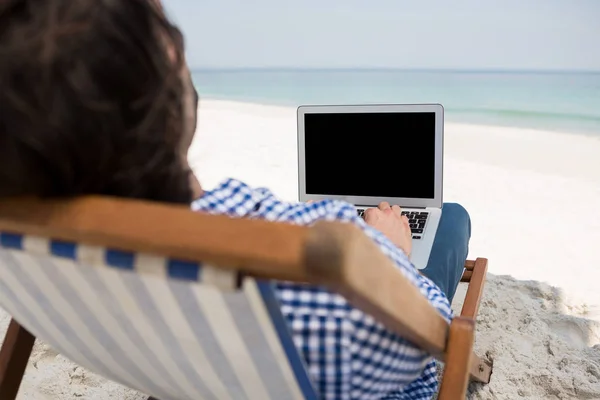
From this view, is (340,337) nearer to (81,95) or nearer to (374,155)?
(81,95)

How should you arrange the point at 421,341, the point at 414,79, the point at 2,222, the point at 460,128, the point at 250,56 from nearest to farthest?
1. the point at 2,222
2. the point at 421,341
3. the point at 460,128
4. the point at 414,79
5. the point at 250,56

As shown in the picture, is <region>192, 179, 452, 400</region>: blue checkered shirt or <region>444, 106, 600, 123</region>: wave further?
<region>444, 106, 600, 123</region>: wave

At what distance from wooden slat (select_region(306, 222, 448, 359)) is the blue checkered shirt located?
0.08 meters

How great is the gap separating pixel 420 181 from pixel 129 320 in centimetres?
125

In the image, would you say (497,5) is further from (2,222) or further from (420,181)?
(2,222)

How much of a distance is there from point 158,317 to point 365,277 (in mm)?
338

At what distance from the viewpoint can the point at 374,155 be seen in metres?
1.84

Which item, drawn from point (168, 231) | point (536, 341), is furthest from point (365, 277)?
point (536, 341)

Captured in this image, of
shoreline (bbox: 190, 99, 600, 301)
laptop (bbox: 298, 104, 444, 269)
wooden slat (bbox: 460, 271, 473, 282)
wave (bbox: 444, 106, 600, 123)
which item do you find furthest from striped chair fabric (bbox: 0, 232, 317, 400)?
wave (bbox: 444, 106, 600, 123)

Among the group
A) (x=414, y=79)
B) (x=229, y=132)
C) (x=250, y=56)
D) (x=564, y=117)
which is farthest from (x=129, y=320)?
(x=250, y=56)

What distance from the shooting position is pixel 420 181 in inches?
72.8

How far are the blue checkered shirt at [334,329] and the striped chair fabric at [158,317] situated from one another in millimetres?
44

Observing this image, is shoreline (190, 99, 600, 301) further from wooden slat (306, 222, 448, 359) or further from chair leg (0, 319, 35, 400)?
chair leg (0, 319, 35, 400)

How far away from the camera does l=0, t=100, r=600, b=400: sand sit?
72.3 inches
